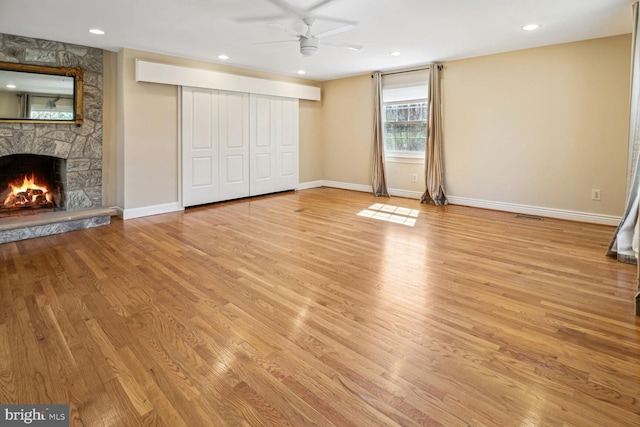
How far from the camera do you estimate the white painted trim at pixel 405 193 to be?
22.0 ft

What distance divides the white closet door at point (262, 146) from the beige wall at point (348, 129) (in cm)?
149

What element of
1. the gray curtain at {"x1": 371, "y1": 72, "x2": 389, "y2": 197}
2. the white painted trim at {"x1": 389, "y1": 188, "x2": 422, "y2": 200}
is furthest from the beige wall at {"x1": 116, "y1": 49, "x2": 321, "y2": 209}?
the white painted trim at {"x1": 389, "y1": 188, "x2": 422, "y2": 200}

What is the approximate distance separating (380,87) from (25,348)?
642 centimetres

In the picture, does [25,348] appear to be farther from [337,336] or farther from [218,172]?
[218,172]

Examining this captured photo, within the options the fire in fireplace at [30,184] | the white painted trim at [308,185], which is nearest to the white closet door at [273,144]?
the white painted trim at [308,185]

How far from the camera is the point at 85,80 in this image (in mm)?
4750

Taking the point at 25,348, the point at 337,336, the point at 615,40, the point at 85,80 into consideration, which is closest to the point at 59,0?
the point at 85,80

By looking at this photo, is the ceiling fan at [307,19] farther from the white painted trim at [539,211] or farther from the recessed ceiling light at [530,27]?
the white painted trim at [539,211]

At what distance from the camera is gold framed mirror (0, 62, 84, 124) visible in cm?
420

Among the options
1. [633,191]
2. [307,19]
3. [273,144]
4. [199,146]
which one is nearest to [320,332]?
[307,19]

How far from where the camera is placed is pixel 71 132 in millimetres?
4707

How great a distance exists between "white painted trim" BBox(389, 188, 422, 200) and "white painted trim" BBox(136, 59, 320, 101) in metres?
2.69

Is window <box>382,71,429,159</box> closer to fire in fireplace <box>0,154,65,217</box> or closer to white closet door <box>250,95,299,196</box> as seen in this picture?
white closet door <box>250,95,299,196</box>

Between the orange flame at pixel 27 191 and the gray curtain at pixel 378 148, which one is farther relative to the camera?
the gray curtain at pixel 378 148
